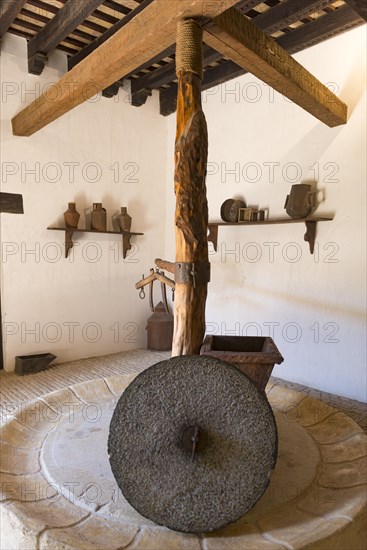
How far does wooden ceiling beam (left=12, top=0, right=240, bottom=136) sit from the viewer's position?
188 cm

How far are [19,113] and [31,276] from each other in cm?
161

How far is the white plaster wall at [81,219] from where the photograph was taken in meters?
3.91

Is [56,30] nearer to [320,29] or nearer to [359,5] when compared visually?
[320,29]

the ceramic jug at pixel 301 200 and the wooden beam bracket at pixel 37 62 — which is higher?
the wooden beam bracket at pixel 37 62

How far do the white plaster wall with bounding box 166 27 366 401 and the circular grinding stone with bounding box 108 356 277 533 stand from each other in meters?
2.23

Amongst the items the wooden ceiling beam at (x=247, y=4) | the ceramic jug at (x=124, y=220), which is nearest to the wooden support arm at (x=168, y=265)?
the wooden ceiling beam at (x=247, y=4)

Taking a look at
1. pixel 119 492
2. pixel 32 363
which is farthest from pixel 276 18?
pixel 32 363

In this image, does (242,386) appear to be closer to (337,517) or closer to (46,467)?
(337,517)

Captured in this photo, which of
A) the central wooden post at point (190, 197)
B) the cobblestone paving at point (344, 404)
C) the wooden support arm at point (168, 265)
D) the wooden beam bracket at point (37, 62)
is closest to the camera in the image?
the central wooden post at point (190, 197)

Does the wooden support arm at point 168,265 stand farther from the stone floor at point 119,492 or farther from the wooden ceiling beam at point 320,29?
the wooden ceiling beam at point 320,29

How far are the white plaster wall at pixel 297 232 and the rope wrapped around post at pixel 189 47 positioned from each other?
190 centimetres

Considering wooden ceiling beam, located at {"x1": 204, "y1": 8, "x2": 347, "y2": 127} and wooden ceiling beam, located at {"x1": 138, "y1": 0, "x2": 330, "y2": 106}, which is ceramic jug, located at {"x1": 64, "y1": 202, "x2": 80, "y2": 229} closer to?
wooden ceiling beam, located at {"x1": 138, "y1": 0, "x2": 330, "y2": 106}

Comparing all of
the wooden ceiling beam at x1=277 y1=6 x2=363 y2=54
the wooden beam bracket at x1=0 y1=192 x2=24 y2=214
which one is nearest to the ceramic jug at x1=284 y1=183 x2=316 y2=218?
the wooden ceiling beam at x1=277 y1=6 x2=363 y2=54

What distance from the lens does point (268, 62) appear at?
2365mm
